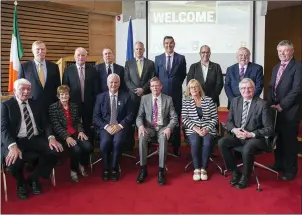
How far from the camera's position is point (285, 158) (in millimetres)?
3580

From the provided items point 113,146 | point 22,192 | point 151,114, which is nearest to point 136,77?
point 151,114

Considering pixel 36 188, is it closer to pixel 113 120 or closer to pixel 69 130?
pixel 69 130

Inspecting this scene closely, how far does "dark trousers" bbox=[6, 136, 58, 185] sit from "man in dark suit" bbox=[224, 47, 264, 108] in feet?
7.23

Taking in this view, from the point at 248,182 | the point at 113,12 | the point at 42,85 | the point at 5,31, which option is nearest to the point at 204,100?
the point at 248,182

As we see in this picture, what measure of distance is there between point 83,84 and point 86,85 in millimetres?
39

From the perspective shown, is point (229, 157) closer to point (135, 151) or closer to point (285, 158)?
point (285, 158)

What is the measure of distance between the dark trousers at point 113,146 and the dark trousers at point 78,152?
164 mm

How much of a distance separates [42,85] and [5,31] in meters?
3.07

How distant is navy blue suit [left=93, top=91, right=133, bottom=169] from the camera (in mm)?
3574

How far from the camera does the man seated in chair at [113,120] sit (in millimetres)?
3572

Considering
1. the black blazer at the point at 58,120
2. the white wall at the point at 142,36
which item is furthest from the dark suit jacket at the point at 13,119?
the white wall at the point at 142,36

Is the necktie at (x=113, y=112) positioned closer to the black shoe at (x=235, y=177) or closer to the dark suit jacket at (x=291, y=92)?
the black shoe at (x=235, y=177)

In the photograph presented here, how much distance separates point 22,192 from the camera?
3033 millimetres

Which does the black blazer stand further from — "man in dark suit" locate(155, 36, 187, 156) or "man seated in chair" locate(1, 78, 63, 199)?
"man in dark suit" locate(155, 36, 187, 156)
